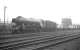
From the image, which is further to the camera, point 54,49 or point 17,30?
point 17,30

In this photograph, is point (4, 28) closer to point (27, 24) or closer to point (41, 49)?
point (27, 24)

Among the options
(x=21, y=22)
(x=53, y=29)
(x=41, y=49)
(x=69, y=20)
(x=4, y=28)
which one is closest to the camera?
(x=41, y=49)

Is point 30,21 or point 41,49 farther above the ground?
point 30,21

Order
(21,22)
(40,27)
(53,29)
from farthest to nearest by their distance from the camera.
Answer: (53,29) < (40,27) < (21,22)

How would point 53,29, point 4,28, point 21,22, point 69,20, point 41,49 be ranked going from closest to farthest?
point 41,49, point 21,22, point 4,28, point 53,29, point 69,20

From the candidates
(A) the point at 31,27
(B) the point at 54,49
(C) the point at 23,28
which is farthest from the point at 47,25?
(B) the point at 54,49

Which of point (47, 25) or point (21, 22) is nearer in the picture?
point (21, 22)

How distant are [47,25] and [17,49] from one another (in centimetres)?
2435

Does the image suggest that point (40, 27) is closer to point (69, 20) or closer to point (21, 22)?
point (21, 22)

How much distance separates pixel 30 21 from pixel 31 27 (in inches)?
56.4

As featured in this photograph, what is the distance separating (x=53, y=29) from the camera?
35781 millimetres

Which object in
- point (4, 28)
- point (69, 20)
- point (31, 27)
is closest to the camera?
point (31, 27)

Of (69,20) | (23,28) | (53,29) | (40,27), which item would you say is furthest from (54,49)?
(69,20)

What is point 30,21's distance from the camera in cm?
2514
